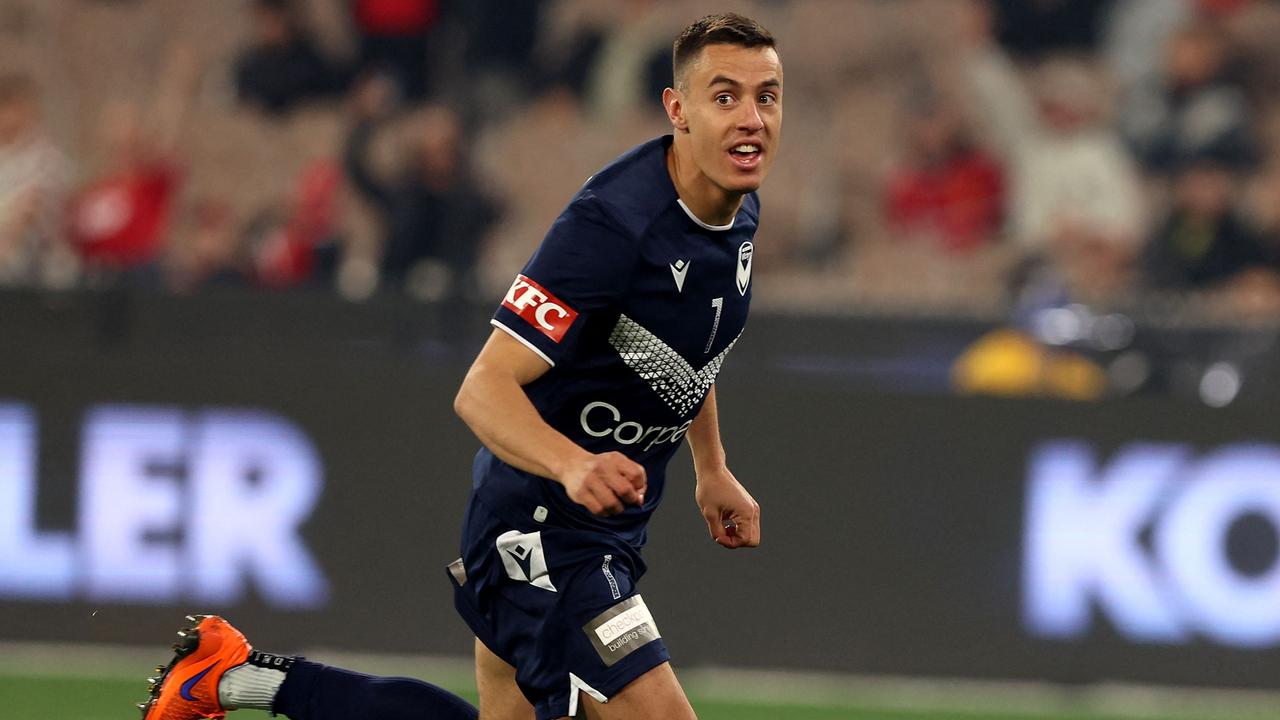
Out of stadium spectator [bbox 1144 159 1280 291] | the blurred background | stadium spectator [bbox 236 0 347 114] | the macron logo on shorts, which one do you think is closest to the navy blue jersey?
the macron logo on shorts

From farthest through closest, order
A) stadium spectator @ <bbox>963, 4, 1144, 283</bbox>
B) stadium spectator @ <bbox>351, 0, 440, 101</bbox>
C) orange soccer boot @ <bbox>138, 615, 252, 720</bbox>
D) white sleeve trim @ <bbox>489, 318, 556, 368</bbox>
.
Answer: stadium spectator @ <bbox>963, 4, 1144, 283</bbox>
stadium spectator @ <bbox>351, 0, 440, 101</bbox>
orange soccer boot @ <bbox>138, 615, 252, 720</bbox>
white sleeve trim @ <bbox>489, 318, 556, 368</bbox>

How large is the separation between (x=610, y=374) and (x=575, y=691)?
0.77m

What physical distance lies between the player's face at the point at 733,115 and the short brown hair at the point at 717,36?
0.06 feet

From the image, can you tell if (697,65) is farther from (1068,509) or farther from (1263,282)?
(1263,282)

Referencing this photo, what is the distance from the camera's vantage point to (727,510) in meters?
5.09

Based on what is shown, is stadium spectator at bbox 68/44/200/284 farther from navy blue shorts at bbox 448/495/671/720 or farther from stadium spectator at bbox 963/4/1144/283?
navy blue shorts at bbox 448/495/671/720

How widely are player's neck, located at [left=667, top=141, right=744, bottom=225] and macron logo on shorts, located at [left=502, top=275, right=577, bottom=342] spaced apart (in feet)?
1.49

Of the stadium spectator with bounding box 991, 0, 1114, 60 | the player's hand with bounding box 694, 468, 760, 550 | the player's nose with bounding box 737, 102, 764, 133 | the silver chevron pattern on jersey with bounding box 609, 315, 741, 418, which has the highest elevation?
the stadium spectator with bounding box 991, 0, 1114, 60

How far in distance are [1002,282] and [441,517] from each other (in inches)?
138

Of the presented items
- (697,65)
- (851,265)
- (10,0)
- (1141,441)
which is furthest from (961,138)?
(697,65)

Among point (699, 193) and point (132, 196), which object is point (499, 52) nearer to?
point (132, 196)

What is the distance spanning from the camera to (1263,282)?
33.4 feet

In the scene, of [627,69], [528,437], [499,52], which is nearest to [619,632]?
[528,437]

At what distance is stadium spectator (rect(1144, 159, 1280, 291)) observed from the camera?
10.2 meters
